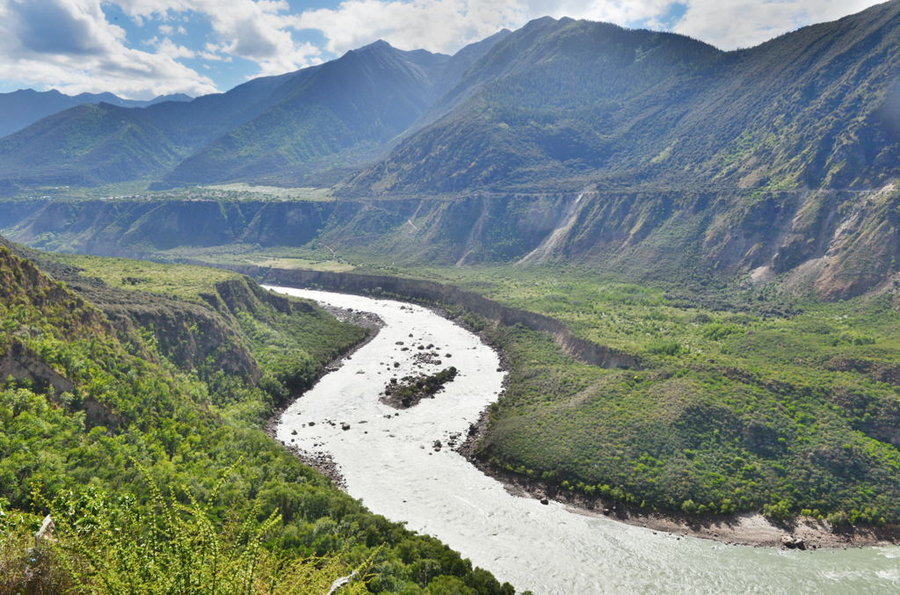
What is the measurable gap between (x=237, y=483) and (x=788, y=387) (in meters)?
68.2

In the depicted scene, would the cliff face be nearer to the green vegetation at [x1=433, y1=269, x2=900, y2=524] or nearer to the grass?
the green vegetation at [x1=433, y1=269, x2=900, y2=524]

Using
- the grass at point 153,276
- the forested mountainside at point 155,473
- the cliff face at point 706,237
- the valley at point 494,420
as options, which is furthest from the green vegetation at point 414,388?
the cliff face at point 706,237

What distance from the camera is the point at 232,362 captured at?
263 ft

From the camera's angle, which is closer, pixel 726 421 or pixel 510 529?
pixel 510 529

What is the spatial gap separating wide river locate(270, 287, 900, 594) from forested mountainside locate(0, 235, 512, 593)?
7046 millimetres

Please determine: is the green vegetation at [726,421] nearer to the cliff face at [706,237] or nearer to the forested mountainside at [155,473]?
the cliff face at [706,237]

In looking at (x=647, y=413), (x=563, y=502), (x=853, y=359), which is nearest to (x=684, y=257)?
(x=853, y=359)

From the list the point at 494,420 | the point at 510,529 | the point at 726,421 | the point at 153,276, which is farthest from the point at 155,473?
the point at 153,276

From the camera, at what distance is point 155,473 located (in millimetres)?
42969

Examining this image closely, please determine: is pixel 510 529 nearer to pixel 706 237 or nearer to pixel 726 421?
pixel 726 421

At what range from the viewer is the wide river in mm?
45969

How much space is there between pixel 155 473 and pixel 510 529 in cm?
3298

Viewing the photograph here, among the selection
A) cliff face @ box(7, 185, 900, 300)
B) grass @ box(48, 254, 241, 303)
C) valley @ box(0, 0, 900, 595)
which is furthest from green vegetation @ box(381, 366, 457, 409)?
cliff face @ box(7, 185, 900, 300)

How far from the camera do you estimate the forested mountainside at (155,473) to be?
661 inches
